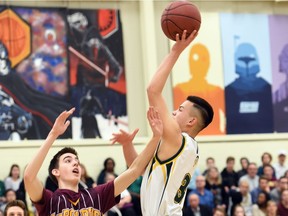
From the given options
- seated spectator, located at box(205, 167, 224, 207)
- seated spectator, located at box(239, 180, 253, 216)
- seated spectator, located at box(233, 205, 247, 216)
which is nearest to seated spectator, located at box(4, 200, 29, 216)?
seated spectator, located at box(233, 205, 247, 216)

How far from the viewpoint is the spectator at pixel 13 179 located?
1387 cm

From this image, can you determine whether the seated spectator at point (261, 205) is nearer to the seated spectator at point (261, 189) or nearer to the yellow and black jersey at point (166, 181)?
the seated spectator at point (261, 189)

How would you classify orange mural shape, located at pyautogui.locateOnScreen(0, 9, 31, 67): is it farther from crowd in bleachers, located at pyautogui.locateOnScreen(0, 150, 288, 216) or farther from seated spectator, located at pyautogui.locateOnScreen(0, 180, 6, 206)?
seated spectator, located at pyautogui.locateOnScreen(0, 180, 6, 206)

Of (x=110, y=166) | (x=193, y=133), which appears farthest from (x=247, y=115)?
(x=193, y=133)

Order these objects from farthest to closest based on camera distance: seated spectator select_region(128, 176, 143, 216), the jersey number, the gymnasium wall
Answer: the gymnasium wall
seated spectator select_region(128, 176, 143, 216)
the jersey number

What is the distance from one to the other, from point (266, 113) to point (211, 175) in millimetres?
3635

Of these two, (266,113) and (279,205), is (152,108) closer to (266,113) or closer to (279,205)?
(279,205)

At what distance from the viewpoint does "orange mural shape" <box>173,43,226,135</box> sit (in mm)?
17266

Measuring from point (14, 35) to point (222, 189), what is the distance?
5345mm

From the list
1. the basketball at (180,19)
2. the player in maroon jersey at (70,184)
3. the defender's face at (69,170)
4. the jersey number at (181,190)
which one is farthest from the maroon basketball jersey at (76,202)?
the basketball at (180,19)

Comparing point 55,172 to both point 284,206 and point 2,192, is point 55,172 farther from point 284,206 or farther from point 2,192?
point 284,206

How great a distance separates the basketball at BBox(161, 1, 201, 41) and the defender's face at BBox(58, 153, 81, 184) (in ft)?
4.21

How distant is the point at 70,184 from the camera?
20.4ft

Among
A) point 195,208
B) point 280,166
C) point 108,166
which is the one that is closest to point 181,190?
point 195,208
